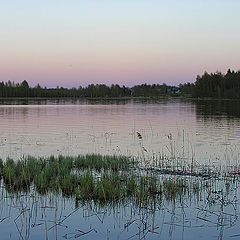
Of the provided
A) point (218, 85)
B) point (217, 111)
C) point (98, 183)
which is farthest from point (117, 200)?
point (218, 85)

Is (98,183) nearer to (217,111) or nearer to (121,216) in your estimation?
(121,216)

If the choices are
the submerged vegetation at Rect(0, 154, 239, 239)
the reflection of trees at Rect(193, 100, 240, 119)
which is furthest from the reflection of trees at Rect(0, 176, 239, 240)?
the reflection of trees at Rect(193, 100, 240, 119)

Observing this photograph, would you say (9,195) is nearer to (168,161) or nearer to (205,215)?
(205,215)

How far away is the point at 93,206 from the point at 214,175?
702 centimetres

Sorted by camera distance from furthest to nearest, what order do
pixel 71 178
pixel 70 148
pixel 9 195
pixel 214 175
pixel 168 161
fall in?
pixel 70 148 < pixel 168 161 < pixel 214 175 < pixel 71 178 < pixel 9 195

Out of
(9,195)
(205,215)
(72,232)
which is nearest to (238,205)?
(205,215)

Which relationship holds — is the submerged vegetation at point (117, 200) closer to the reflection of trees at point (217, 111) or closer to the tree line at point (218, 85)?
the reflection of trees at point (217, 111)

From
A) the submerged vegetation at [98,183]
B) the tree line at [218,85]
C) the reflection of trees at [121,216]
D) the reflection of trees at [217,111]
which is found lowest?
the reflection of trees at [121,216]

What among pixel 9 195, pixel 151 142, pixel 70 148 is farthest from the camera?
pixel 151 142

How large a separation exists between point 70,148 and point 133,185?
1357 centimetres

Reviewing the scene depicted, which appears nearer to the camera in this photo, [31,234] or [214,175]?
[31,234]

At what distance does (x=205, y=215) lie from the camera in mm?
11656

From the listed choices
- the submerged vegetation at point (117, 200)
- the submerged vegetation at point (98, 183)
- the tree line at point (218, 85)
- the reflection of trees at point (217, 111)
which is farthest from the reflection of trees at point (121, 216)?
the tree line at point (218, 85)

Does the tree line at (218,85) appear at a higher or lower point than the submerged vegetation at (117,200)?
higher
